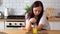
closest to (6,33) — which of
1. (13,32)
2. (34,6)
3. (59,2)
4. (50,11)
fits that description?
(13,32)

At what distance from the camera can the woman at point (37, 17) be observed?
2.15 meters

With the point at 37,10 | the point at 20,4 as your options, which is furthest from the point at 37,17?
the point at 20,4

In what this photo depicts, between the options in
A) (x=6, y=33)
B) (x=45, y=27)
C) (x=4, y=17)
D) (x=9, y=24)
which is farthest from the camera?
(x=4, y=17)

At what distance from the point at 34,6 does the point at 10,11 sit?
1.74m

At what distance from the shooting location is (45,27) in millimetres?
2334

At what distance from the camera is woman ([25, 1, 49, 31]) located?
215cm

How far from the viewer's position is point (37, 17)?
7.41 ft

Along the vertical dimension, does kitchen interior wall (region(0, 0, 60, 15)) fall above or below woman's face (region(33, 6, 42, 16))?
above

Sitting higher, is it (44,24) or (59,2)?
(59,2)

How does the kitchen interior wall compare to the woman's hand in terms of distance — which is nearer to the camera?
the woman's hand

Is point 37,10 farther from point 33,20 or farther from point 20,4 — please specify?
point 20,4

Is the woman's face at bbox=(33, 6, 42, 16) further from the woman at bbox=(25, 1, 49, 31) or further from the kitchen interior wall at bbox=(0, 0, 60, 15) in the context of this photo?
the kitchen interior wall at bbox=(0, 0, 60, 15)

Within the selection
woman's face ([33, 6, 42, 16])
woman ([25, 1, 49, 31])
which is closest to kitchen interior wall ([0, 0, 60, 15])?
woman ([25, 1, 49, 31])

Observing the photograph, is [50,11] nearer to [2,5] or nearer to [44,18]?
[2,5]
